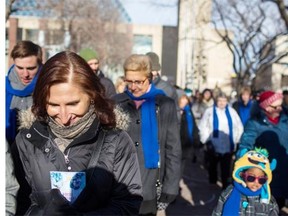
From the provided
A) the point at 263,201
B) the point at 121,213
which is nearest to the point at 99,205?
the point at 121,213

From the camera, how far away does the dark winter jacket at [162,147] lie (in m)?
4.21

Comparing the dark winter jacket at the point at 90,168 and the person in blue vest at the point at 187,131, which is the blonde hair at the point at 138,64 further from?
the person in blue vest at the point at 187,131

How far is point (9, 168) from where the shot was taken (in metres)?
2.39

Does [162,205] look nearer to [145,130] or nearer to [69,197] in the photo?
[145,130]

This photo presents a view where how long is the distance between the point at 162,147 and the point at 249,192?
0.89 meters

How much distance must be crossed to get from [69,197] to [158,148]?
2050mm

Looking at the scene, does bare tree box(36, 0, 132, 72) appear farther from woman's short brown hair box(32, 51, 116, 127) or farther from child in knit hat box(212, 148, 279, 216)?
woman's short brown hair box(32, 51, 116, 127)

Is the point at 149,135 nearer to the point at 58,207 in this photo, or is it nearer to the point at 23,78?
the point at 23,78

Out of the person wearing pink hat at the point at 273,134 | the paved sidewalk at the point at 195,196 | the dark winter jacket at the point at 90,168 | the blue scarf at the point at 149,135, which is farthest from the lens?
the paved sidewalk at the point at 195,196

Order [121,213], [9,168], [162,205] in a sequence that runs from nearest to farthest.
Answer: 1. [121,213]
2. [9,168]
3. [162,205]

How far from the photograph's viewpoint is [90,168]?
2.27 meters

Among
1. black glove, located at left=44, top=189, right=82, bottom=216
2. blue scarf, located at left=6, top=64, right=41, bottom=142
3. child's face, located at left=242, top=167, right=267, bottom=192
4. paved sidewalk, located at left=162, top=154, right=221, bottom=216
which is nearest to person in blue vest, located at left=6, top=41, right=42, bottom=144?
blue scarf, located at left=6, top=64, right=41, bottom=142

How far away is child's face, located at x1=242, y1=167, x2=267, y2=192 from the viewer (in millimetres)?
4609

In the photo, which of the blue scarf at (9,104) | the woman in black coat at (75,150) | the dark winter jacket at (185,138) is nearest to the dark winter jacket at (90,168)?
the woman in black coat at (75,150)
